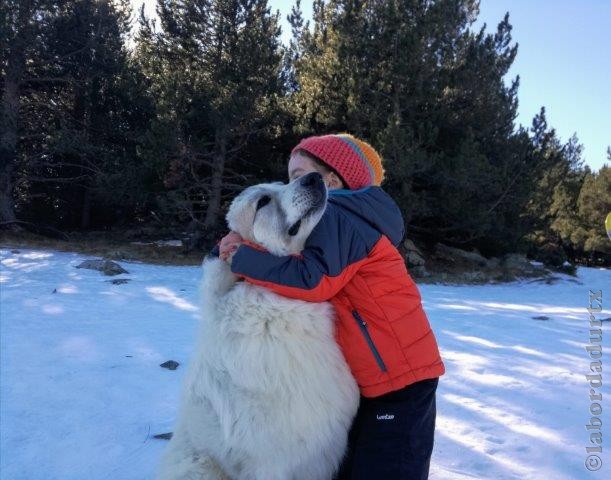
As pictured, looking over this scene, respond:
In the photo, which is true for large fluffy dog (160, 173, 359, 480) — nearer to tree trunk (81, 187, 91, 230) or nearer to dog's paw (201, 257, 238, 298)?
dog's paw (201, 257, 238, 298)

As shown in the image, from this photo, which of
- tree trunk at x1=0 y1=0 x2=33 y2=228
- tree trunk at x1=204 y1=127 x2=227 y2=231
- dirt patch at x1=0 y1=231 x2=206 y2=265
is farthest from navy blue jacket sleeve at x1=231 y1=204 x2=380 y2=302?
tree trunk at x1=0 y1=0 x2=33 y2=228

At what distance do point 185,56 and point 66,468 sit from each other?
12.3m

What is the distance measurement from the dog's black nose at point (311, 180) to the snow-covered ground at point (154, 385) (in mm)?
1761

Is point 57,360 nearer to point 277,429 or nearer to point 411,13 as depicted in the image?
point 277,429

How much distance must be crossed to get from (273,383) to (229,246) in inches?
22.0

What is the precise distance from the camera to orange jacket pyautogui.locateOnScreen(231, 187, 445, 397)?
1.67 meters

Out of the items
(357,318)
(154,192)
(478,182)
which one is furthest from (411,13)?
(357,318)

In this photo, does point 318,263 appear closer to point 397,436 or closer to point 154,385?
point 397,436

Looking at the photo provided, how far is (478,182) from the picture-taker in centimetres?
1189

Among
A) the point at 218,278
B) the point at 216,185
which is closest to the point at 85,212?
the point at 216,185

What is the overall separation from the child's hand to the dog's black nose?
1.18 feet

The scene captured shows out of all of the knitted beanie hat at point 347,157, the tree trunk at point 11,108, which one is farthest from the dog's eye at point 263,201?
the tree trunk at point 11,108

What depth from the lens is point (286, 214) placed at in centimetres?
181

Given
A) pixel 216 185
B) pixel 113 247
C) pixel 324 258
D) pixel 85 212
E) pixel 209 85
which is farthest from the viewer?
pixel 85 212
